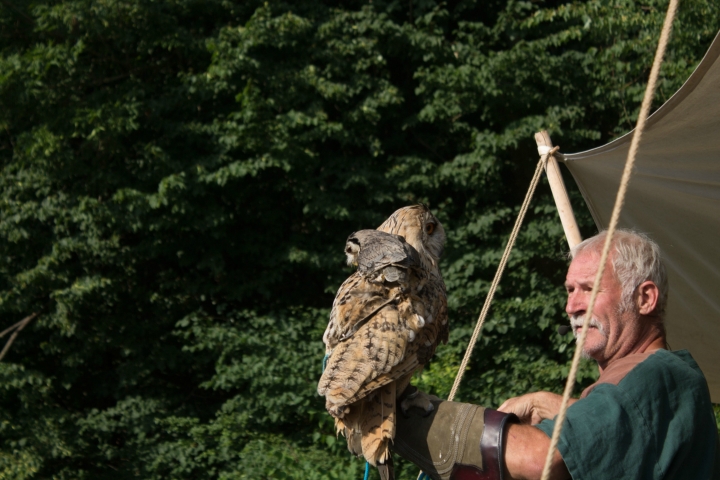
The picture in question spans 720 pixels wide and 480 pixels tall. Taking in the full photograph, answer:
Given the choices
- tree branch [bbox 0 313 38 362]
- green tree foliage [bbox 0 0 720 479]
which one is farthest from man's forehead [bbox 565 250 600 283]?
tree branch [bbox 0 313 38 362]

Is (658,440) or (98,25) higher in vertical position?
(98,25)

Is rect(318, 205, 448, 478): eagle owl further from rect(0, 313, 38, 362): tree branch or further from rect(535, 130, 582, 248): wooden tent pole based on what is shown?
rect(0, 313, 38, 362): tree branch

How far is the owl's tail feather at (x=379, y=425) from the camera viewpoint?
156 centimetres

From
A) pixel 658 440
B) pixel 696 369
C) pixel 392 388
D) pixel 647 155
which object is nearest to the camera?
pixel 658 440

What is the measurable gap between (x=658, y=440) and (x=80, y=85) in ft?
19.5

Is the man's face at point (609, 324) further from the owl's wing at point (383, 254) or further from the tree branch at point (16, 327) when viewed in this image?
the tree branch at point (16, 327)

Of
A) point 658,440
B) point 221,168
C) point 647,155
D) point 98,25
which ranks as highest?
point 98,25

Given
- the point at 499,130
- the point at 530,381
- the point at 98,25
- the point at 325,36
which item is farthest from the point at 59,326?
the point at 499,130

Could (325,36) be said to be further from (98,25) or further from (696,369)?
(696,369)

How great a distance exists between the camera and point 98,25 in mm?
5973

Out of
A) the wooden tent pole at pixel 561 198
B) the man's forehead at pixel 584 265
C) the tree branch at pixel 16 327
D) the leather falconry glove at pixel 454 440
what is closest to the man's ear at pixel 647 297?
the man's forehead at pixel 584 265

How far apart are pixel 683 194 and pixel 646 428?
3.79 feet

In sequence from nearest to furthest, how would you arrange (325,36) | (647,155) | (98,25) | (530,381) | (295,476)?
(647,155), (295,476), (530,381), (98,25), (325,36)

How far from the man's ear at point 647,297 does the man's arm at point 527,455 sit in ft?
1.28
